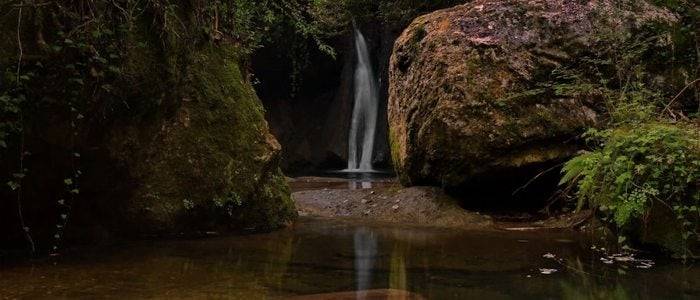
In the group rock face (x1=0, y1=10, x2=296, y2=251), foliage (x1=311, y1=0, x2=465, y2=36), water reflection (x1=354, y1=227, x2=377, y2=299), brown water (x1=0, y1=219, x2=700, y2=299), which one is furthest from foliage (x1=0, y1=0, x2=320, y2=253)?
foliage (x1=311, y1=0, x2=465, y2=36)

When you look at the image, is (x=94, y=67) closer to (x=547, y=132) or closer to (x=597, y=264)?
(x=597, y=264)

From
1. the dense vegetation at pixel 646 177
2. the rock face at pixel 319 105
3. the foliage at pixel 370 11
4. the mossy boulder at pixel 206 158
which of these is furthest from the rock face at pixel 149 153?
the rock face at pixel 319 105

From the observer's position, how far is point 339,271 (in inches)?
167

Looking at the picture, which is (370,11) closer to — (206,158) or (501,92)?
(501,92)

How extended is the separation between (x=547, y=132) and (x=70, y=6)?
5.08 m

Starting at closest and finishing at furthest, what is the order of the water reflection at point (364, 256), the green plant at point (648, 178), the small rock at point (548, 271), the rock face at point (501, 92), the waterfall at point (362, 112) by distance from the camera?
1. the water reflection at point (364, 256)
2. the small rock at point (548, 271)
3. the green plant at point (648, 178)
4. the rock face at point (501, 92)
5. the waterfall at point (362, 112)

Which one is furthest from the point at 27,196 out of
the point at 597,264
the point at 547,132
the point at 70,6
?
the point at 547,132

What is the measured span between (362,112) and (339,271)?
14767 mm

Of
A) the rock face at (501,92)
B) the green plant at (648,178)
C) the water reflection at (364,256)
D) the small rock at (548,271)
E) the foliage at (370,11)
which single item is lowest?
the small rock at (548,271)

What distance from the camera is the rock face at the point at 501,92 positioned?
23.3 ft

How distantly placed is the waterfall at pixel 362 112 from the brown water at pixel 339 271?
1273 cm

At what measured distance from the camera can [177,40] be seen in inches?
207

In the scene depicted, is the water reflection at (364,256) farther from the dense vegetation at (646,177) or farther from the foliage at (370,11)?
the foliage at (370,11)

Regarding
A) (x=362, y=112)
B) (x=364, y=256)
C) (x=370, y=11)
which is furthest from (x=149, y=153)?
(x=362, y=112)
